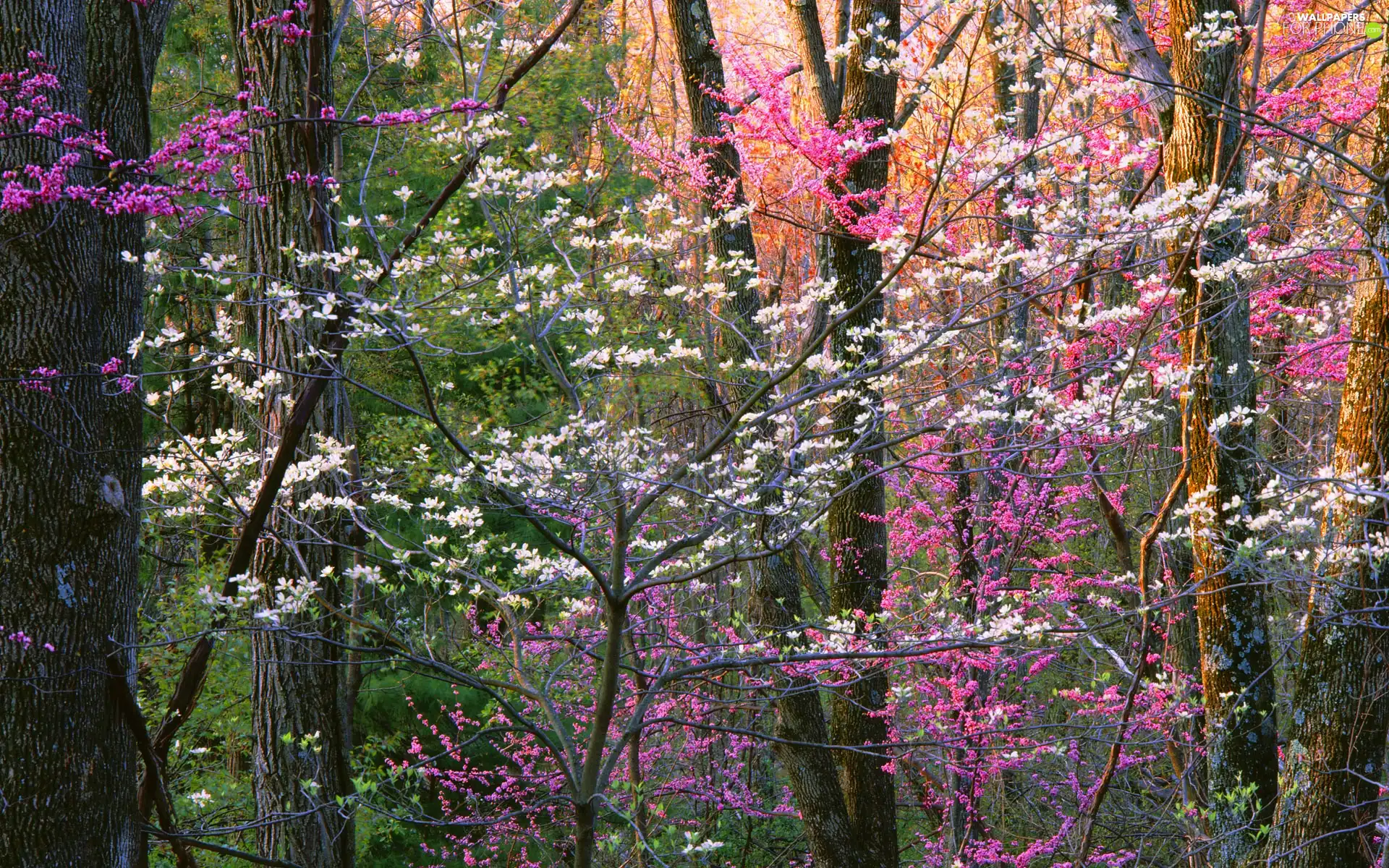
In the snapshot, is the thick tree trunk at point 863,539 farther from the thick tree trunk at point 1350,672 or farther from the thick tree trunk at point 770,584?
the thick tree trunk at point 1350,672

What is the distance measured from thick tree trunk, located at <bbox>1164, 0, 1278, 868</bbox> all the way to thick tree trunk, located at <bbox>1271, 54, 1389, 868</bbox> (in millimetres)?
196

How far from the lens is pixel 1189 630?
7465 millimetres

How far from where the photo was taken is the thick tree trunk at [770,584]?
20.4 ft

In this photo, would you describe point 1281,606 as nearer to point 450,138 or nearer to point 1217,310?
point 1217,310

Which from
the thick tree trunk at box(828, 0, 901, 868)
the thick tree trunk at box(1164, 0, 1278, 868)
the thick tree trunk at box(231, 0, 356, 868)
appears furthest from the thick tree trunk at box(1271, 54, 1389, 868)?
the thick tree trunk at box(231, 0, 356, 868)

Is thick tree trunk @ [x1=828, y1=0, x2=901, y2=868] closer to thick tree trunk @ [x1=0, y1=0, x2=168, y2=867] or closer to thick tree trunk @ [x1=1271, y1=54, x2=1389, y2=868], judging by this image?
thick tree trunk @ [x1=1271, y1=54, x2=1389, y2=868]

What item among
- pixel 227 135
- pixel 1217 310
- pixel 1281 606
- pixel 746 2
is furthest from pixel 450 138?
pixel 746 2

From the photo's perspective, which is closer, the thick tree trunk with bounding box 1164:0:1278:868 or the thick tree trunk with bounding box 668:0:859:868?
the thick tree trunk with bounding box 1164:0:1278:868

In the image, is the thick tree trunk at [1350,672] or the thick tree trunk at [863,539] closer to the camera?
the thick tree trunk at [1350,672]

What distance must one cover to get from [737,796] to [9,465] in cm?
647

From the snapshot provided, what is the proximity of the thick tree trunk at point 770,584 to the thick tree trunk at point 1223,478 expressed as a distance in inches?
82.8

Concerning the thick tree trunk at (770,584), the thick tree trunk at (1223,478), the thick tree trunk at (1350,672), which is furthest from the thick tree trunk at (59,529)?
the thick tree trunk at (1350,672)

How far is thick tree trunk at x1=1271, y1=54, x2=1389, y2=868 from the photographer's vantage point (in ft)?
15.6

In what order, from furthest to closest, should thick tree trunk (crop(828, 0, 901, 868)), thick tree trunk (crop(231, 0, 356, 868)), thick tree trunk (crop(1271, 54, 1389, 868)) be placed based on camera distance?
thick tree trunk (crop(828, 0, 901, 868)) → thick tree trunk (crop(1271, 54, 1389, 868)) → thick tree trunk (crop(231, 0, 356, 868))
